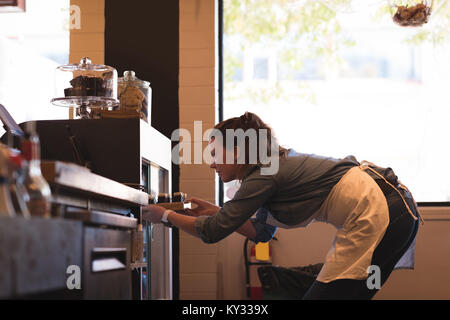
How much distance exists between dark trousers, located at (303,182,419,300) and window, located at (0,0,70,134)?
3.01 meters

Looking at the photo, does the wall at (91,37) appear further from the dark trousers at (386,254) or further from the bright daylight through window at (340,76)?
the dark trousers at (386,254)

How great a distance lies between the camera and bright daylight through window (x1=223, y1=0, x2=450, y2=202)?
4379mm

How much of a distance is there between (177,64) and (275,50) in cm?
71

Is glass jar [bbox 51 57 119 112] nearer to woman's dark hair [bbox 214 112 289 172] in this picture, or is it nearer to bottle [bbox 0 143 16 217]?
woman's dark hair [bbox 214 112 289 172]

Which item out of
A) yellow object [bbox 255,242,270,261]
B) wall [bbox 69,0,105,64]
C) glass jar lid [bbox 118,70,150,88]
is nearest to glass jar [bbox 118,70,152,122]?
glass jar lid [bbox 118,70,150,88]

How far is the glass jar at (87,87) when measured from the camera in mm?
2713

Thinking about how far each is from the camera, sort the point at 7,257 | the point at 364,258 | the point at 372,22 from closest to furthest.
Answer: the point at 7,257
the point at 364,258
the point at 372,22

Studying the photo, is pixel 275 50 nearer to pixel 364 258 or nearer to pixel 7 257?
pixel 364 258

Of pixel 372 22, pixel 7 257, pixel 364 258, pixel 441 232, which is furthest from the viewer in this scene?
pixel 372 22

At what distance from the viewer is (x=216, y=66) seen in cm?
435

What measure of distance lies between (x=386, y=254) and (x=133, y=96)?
1308 millimetres

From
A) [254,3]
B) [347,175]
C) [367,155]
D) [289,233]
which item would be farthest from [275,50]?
[347,175]

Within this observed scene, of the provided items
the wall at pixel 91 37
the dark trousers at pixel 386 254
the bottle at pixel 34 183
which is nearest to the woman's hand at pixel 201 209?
the dark trousers at pixel 386 254

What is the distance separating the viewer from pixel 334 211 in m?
2.37
